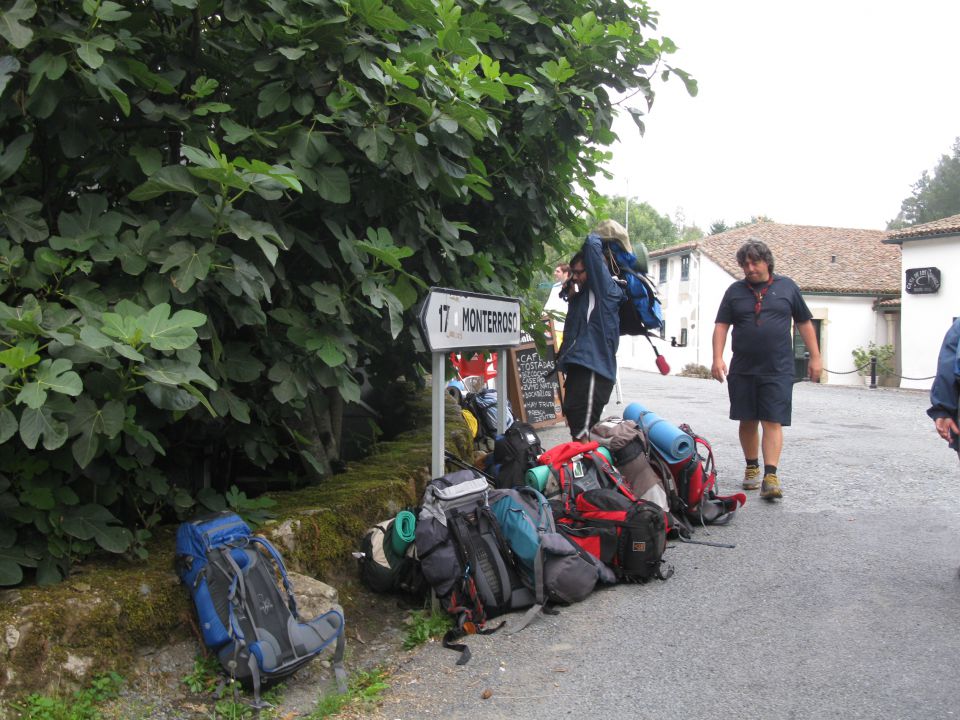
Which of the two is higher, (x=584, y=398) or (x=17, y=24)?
(x=17, y=24)

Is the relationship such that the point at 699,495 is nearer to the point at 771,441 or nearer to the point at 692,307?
the point at 771,441

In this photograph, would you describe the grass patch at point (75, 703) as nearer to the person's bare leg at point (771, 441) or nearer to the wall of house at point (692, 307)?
the person's bare leg at point (771, 441)

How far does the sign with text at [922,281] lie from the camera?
2873 cm

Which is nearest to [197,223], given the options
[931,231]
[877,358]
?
[931,231]

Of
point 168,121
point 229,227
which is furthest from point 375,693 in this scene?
point 168,121

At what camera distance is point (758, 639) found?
3838 mm

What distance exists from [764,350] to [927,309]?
26257 mm

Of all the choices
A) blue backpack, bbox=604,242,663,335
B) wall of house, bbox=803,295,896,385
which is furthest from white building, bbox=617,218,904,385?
blue backpack, bbox=604,242,663,335

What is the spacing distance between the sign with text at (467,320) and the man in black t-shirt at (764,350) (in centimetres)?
198

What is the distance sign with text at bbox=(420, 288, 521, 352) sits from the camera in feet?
13.6

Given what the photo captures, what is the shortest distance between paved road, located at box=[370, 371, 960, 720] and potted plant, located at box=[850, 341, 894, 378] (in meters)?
29.2

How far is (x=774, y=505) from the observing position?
6395 millimetres

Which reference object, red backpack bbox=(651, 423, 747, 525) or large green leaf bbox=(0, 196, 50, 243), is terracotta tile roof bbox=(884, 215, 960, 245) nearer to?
red backpack bbox=(651, 423, 747, 525)

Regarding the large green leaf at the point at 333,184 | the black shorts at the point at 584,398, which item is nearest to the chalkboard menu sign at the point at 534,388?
the black shorts at the point at 584,398
